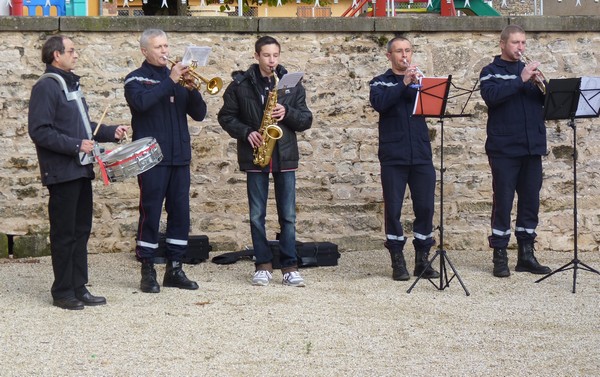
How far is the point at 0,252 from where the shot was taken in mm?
9797

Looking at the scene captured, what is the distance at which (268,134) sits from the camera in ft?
27.1

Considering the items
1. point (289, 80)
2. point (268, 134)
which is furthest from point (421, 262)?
point (289, 80)

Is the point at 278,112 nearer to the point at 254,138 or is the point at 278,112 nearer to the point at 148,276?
the point at 254,138

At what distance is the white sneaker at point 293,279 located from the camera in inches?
330

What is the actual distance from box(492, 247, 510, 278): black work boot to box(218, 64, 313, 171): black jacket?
181cm

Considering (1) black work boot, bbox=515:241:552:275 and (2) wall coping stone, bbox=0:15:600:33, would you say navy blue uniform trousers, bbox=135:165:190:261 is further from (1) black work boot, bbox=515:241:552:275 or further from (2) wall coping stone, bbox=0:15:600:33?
(1) black work boot, bbox=515:241:552:275

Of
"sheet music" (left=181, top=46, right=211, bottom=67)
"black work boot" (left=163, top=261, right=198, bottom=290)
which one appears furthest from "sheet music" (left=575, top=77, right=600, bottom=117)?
"black work boot" (left=163, top=261, right=198, bottom=290)

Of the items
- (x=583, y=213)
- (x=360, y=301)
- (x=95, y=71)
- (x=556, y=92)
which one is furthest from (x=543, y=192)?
(x=95, y=71)

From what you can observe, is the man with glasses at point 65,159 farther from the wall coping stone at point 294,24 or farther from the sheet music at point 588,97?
the sheet music at point 588,97

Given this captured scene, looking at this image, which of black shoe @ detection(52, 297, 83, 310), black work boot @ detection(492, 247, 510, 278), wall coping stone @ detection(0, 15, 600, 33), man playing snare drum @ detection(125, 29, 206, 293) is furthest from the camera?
wall coping stone @ detection(0, 15, 600, 33)

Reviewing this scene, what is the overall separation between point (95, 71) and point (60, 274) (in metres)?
2.90

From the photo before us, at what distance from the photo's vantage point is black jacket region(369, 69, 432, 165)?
8578 mm

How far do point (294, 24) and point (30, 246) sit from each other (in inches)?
120

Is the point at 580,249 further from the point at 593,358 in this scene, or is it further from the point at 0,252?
the point at 0,252
